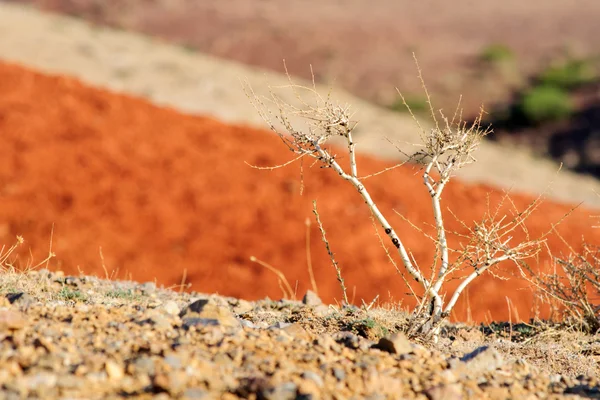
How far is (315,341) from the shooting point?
10.2 ft

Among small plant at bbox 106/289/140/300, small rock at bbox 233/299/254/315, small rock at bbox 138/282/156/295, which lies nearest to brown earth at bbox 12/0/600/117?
small rock at bbox 138/282/156/295

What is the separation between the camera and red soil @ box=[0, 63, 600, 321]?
9531mm

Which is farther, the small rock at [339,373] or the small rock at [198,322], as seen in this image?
the small rock at [198,322]

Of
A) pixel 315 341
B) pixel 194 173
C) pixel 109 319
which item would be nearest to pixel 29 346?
pixel 109 319

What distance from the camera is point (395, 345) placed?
10.1 feet

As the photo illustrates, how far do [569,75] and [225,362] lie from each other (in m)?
30.6

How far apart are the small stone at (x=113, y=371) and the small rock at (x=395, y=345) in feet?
3.87

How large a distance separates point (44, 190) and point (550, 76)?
25271 millimetres

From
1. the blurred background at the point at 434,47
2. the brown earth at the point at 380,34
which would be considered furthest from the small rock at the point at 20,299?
the brown earth at the point at 380,34

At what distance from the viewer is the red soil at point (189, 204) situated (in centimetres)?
953

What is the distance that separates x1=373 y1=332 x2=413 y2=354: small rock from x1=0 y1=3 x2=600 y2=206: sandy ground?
1471 cm

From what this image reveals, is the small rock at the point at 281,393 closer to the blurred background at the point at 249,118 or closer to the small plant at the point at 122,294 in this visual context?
the small plant at the point at 122,294

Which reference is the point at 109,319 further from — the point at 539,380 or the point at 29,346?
the point at 539,380

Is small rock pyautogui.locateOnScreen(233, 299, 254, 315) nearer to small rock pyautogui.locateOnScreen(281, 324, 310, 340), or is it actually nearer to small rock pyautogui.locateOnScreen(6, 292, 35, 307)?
small rock pyautogui.locateOnScreen(281, 324, 310, 340)
